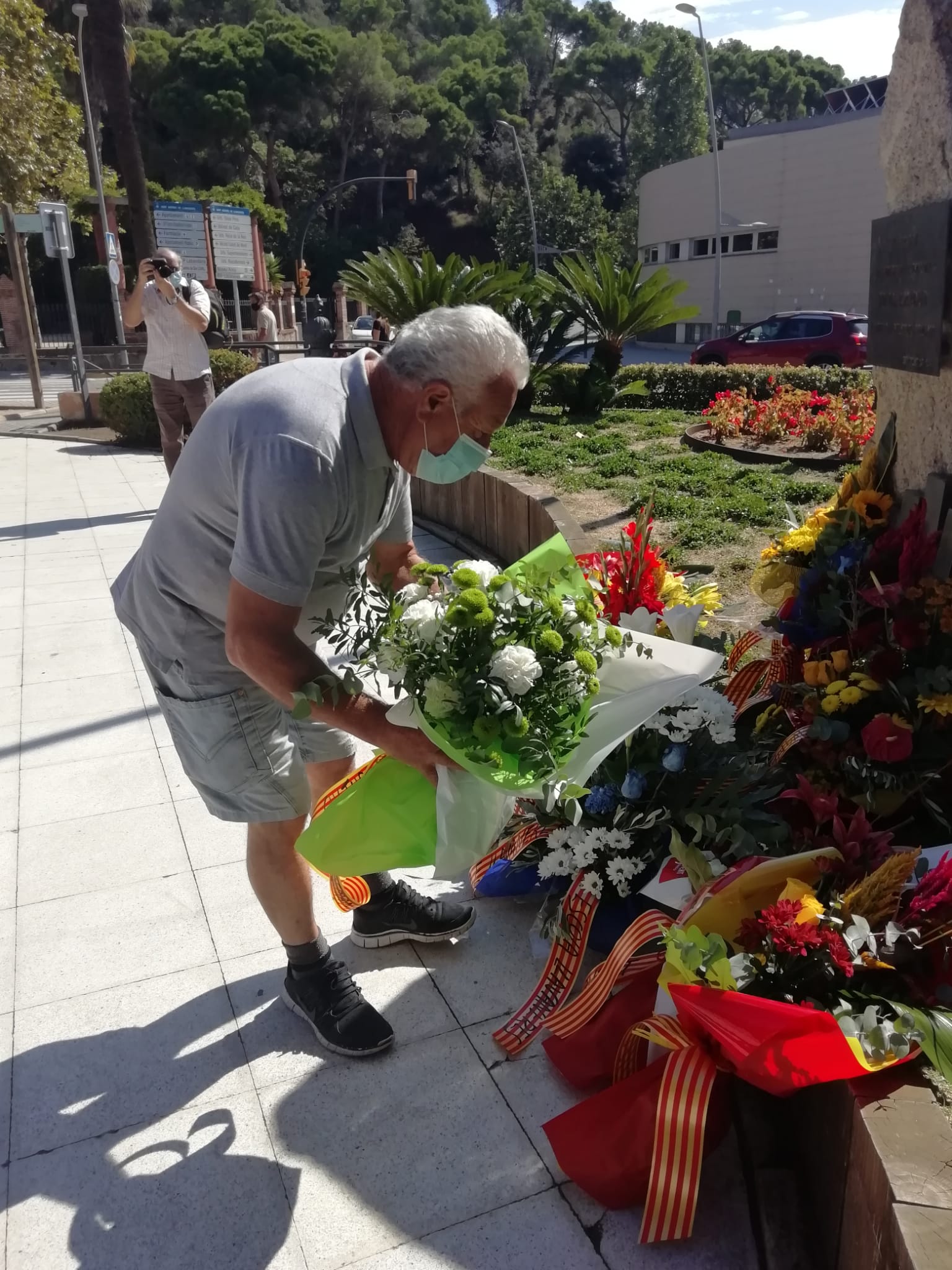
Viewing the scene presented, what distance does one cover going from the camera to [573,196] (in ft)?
170

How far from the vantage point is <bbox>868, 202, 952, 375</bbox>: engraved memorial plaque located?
254 centimetres

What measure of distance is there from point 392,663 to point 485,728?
0.74 feet

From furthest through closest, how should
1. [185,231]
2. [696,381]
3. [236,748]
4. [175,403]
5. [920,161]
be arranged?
[185,231], [696,381], [175,403], [920,161], [236,748]

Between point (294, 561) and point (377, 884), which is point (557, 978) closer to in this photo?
point (377, 884)

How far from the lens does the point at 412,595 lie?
76.0 inches

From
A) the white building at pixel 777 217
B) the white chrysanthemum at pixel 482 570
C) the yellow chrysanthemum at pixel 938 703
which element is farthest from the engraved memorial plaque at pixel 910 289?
the white building at pixel 777 217

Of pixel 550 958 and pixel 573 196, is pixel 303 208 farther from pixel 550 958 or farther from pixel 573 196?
pixel 550 958

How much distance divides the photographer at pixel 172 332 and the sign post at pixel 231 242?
610 inches

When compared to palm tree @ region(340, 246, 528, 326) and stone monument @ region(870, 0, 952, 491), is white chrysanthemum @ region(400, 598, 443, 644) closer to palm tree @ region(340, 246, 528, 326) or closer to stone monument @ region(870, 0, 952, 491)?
stone monument @ region(870, 0, 952, 491)

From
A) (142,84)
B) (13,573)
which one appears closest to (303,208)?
(142,84)

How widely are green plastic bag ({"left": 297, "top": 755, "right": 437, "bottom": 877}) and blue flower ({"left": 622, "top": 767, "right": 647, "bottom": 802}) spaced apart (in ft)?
2.09

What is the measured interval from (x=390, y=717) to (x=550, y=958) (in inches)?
39.5

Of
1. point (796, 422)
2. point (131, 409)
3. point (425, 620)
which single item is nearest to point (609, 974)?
point (425, 620)

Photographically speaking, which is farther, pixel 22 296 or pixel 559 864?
pixel 22 296
